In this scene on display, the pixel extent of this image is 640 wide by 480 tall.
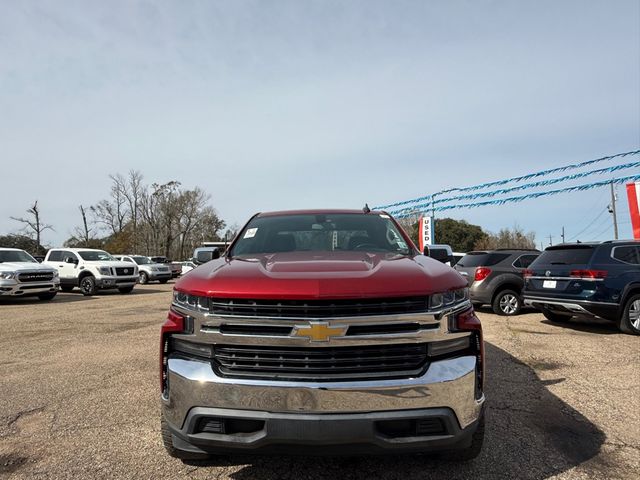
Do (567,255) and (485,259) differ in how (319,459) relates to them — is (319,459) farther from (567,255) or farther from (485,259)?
(485,259)

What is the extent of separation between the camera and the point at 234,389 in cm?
237

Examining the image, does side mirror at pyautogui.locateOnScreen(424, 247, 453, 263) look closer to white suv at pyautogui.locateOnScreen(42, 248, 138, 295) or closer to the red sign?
the red sign

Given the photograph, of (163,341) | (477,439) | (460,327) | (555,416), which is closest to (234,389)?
(163,341)

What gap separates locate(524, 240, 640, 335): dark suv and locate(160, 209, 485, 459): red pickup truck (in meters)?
6.25

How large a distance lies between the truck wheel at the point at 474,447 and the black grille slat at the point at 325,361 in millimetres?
634

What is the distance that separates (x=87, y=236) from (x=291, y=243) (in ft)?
197

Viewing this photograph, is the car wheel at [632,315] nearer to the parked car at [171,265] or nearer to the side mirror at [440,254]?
the side mirror at [440,254]

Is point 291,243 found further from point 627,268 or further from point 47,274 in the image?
point 47,274

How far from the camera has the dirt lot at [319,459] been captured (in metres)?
2.98

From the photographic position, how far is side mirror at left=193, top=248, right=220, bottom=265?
4.12 metres

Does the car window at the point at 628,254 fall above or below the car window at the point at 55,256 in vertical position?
below

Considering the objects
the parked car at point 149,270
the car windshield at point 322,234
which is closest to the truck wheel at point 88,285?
the parked car at point 149,270

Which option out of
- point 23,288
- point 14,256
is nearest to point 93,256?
point 14,256

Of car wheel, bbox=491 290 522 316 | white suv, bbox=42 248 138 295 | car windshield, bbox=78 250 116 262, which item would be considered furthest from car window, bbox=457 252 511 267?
car windshield, bbox=78 250 116 262
